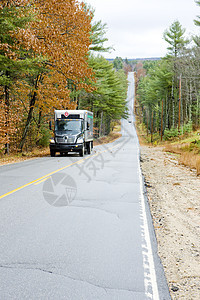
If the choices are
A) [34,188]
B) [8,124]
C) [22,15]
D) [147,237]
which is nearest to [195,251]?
[147,237]

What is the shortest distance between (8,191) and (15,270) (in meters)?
5.00

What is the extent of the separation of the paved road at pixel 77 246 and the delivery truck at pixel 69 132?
11.7m

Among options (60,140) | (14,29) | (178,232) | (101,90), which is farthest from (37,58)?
(101,90)

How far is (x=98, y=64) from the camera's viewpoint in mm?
37875

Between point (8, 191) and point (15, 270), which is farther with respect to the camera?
point (8, 191)

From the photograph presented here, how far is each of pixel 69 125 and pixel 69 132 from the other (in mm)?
583

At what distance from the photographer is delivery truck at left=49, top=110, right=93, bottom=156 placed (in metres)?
20.6

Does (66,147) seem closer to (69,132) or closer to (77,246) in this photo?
(69,132)

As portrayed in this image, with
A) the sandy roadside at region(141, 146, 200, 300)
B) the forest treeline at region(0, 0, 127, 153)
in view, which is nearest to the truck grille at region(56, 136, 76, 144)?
the forest treeline at region(0, 0, 127, 153)

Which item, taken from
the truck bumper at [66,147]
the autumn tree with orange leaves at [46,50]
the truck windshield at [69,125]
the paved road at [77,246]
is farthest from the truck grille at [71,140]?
the paved road at [77,246]

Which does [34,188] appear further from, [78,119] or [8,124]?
[78,119]

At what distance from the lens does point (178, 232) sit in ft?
18.5

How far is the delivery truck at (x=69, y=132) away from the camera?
67.6 ft

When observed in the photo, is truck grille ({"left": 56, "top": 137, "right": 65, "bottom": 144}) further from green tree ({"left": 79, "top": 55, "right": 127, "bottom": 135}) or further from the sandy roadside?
green tree ({"left": 79, "top": 55, "right": 127, "bottom": 135})
